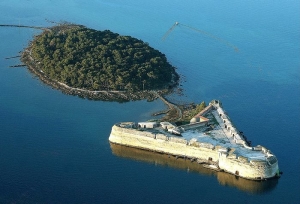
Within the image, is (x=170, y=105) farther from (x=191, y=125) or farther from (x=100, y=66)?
(x=100, y=66)

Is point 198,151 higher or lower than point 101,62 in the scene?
lower

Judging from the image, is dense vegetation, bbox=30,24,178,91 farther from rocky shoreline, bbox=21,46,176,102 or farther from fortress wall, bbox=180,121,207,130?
fortress wall, bbox=180,121,207,130

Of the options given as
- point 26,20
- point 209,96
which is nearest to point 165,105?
point 209,96

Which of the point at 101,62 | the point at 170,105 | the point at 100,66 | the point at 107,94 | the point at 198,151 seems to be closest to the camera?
the point at 198,151

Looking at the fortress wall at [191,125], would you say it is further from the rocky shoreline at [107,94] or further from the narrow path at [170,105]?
the rocky shoreline at [107,94]

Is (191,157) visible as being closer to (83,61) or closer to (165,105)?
(165,105)

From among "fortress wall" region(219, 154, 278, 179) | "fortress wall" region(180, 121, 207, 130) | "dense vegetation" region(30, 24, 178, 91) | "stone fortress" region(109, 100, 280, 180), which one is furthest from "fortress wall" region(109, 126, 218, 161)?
"dense vegetation" region(30, 24, 178, 91)

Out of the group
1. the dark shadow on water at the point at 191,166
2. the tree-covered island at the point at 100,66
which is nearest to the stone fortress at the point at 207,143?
the dark shadow on water at the point at 191,166

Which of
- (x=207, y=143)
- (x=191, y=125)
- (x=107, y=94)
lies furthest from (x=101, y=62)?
(x=207, y=143)
